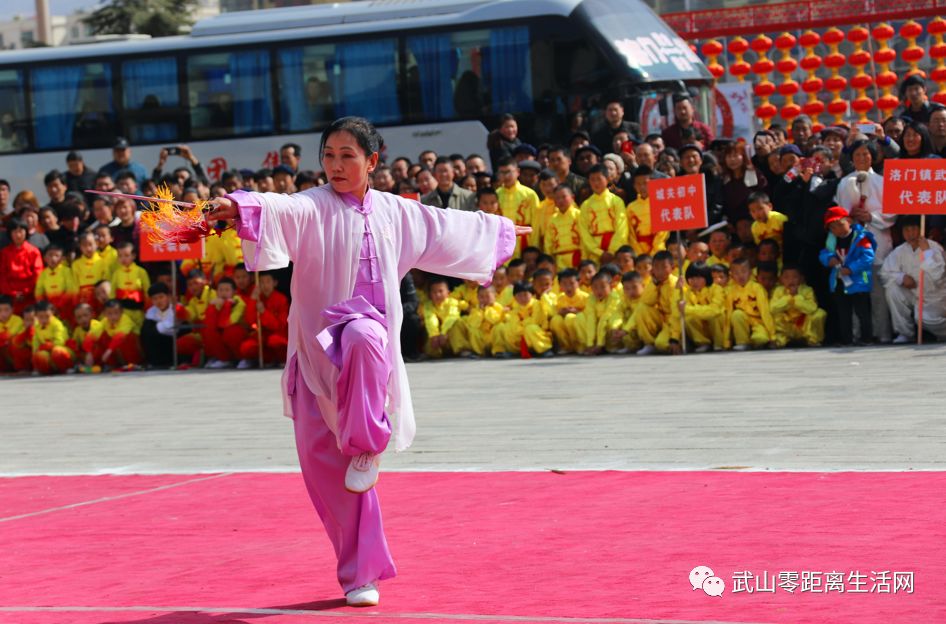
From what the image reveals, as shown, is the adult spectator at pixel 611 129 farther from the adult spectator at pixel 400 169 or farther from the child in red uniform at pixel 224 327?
the child in red uniform at pixel 224 327

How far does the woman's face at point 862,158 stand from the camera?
41.9 feet

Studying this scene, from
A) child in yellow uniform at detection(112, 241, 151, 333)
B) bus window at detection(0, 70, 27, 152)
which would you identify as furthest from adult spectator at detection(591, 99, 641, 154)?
bus window at detection(0, 70, 27, 152)

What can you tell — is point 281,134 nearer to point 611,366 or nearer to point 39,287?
point 39,287

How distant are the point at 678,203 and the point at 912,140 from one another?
204 centimetres

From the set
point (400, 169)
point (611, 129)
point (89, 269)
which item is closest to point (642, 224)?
point (611, 129)

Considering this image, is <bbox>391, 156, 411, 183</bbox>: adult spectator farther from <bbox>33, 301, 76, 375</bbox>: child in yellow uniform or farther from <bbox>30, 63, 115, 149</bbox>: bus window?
<bbox>30, 63, 115, 149</bbox>: bus window

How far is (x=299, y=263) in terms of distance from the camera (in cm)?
504

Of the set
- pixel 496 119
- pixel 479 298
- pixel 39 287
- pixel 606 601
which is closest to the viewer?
pixel 606 601

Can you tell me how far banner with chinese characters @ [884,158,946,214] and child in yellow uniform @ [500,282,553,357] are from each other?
3.44 meters

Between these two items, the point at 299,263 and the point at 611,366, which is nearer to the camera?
the point at 299,263

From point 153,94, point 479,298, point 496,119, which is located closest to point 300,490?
point 479,298

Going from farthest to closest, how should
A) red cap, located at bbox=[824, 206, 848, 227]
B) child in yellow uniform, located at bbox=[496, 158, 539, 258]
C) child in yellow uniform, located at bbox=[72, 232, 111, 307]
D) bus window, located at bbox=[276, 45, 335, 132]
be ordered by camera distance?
bus window, located at bbox=[276, 45, 335, 132], child in yellow uniform, located at bbox=[72, 232, 111, 307], child in yellow uniform, located at bbox=[496, 158, 539, 258], red cap, located at bbox=[824, 206, 848, 227]

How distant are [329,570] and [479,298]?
29.4 feet

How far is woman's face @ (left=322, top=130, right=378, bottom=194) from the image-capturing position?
5.04 metres
